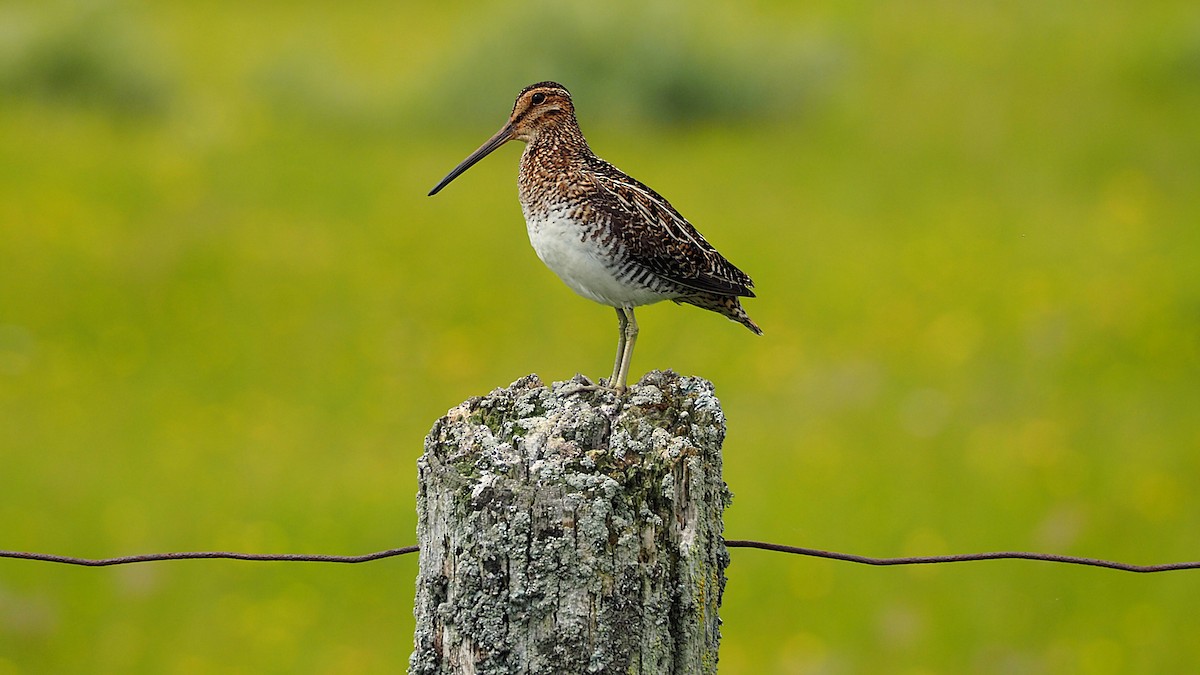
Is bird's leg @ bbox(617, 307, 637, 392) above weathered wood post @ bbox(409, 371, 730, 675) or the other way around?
above

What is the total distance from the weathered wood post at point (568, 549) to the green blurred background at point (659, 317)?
724cm

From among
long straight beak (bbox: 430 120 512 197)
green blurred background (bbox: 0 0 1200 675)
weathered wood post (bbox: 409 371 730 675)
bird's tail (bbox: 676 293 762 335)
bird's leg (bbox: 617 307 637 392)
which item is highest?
green blurred background (bbox: 0 0 1200 675)

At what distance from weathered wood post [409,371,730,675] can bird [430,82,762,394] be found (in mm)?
1280

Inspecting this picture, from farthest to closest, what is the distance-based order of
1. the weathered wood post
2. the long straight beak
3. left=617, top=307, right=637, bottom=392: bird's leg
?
left=617, top=307, right=637, bottom=392: bird's leg
the long straight beak
the weathered wood post

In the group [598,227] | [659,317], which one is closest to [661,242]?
[598,227]

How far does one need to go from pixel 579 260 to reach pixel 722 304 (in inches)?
22.2

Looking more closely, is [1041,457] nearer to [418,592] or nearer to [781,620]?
[781,620]

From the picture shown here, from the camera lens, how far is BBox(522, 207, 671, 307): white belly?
4625 mm

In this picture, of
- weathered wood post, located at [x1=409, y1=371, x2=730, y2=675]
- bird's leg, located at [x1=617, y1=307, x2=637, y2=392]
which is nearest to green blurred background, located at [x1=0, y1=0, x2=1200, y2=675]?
bird's leg, located at [x1=617, y1=307, x2=637, y2=392]

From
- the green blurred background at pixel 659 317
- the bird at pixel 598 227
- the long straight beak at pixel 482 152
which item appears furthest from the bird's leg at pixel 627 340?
the green blurred background at pixel 659 317

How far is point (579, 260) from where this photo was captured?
463cm

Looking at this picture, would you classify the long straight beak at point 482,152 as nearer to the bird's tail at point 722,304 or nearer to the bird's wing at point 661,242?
the bird's wing at point 661,242

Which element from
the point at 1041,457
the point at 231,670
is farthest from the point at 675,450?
the point at 1041,457

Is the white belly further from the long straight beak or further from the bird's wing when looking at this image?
the long straight beak
